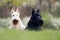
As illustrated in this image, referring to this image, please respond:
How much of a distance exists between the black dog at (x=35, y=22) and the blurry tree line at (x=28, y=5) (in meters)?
0.06

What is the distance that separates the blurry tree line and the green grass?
0.53ft

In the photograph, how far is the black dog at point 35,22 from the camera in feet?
7.48

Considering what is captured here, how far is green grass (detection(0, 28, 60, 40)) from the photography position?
2186 mm

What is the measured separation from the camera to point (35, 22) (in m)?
2.28

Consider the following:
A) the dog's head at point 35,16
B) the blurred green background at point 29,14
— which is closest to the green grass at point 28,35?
the blurred green background at point 29,14

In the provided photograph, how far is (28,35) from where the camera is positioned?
221 centimetres

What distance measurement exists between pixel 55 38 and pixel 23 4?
401mm

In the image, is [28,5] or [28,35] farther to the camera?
[28,5]

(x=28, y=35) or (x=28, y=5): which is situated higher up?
(x=28, y=5)

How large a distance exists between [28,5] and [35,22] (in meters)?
0.16

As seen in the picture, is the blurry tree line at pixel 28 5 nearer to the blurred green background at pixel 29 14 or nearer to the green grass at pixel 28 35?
the blurred green background at pixel 29 14

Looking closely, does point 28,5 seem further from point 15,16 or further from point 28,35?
point 28,35

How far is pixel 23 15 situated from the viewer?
2.31 meters

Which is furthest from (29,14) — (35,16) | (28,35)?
(28,35)
